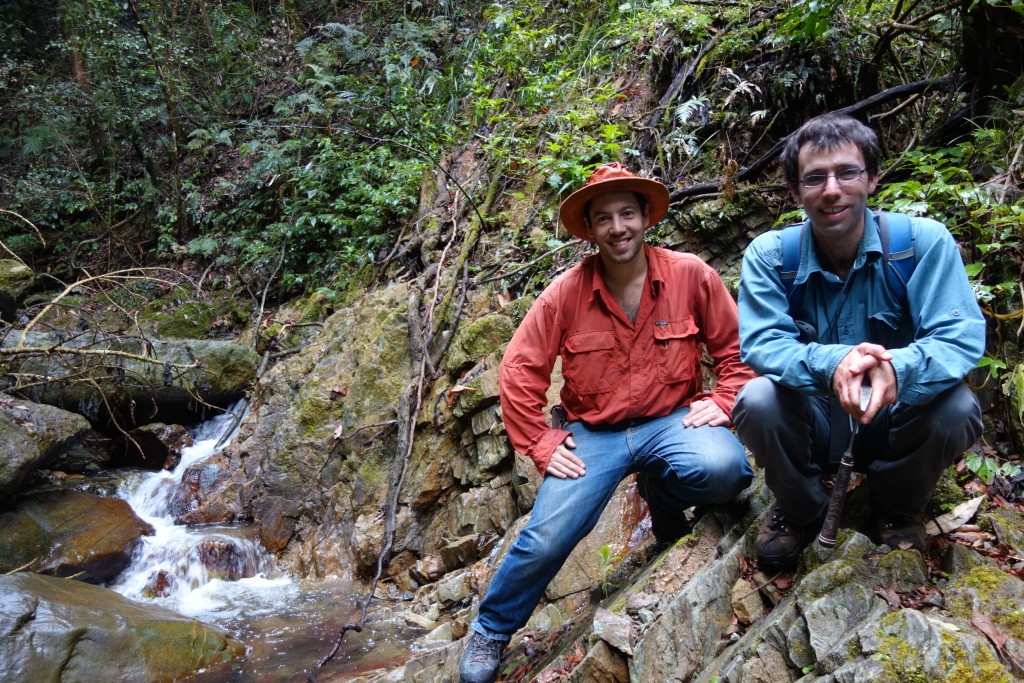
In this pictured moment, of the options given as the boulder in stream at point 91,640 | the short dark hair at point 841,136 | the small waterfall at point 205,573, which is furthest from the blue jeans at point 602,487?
the small waterfall at point 205,573

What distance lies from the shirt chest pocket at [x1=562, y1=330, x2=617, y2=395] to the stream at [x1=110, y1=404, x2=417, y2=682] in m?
2.42

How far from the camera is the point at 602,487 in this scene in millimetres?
3039

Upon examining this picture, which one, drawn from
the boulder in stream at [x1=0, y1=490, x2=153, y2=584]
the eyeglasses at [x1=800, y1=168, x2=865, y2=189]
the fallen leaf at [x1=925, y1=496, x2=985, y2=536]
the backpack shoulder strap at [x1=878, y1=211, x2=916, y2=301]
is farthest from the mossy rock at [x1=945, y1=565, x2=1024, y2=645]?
the boulder in stream at [x1=0, y1=490, x2=153, y2=584]

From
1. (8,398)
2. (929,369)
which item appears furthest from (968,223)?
(8,398)

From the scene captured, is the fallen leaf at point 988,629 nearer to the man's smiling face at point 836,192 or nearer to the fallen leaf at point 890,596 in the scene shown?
the fallen leaf at point 890,596

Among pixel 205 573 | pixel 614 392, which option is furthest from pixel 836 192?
pixel 205 573

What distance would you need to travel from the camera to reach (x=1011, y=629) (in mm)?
2125

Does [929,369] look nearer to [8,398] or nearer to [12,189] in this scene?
[8,398]

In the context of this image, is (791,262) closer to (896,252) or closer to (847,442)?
(896,252)

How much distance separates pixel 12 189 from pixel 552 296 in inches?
584

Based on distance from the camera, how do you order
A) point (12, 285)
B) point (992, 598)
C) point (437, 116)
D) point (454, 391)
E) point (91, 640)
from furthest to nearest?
point (437, 116)
point (12, 285)
point (454, 391)
point (91, 640)
point (992, 598)

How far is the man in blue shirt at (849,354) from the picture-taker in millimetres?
2178

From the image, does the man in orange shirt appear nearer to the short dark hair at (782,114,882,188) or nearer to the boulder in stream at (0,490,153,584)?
the short dark hair at (782,114,882,188)

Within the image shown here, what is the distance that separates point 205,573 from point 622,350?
5.19 meters
